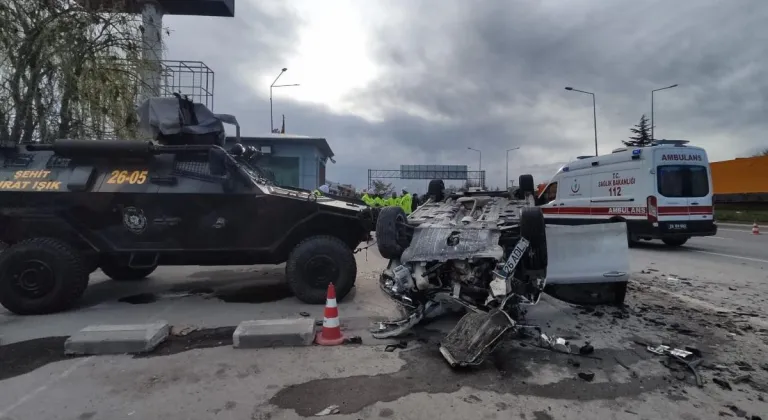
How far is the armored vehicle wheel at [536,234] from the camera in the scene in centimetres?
460

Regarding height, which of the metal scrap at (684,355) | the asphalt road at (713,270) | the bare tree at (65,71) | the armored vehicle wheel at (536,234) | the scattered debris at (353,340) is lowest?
the metal scrap at (684,355)

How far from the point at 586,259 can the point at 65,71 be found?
11.2m

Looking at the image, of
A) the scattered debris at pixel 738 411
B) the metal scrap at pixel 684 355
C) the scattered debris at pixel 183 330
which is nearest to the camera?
the scattered debris at pixel 738 411

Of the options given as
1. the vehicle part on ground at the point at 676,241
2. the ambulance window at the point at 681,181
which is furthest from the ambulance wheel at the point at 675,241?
the ambulance window at the point at 681,181

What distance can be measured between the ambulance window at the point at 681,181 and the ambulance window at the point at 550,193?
3.72 metres

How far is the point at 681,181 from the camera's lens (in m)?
11.0

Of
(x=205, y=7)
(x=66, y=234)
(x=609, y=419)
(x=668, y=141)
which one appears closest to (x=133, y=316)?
(x=66, y=234)

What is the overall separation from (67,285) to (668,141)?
12.4 m

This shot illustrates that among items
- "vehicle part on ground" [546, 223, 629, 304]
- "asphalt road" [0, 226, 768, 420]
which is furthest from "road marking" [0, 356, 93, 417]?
"vehicle part on ground" [546, 223, 629, 304]

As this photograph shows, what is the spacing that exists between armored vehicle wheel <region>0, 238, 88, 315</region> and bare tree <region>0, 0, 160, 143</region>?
6.07m

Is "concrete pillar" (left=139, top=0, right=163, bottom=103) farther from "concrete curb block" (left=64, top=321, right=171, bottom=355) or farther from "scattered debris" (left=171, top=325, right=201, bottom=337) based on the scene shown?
"concrete curb block" (left=64, top=321, right=171, bottom=355)

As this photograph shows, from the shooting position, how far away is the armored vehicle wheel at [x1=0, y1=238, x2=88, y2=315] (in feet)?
17.7

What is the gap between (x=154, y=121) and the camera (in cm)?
656

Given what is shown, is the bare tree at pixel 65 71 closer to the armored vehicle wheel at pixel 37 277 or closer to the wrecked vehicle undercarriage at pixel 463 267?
the armored vehicle wheel at pixel 37 277
